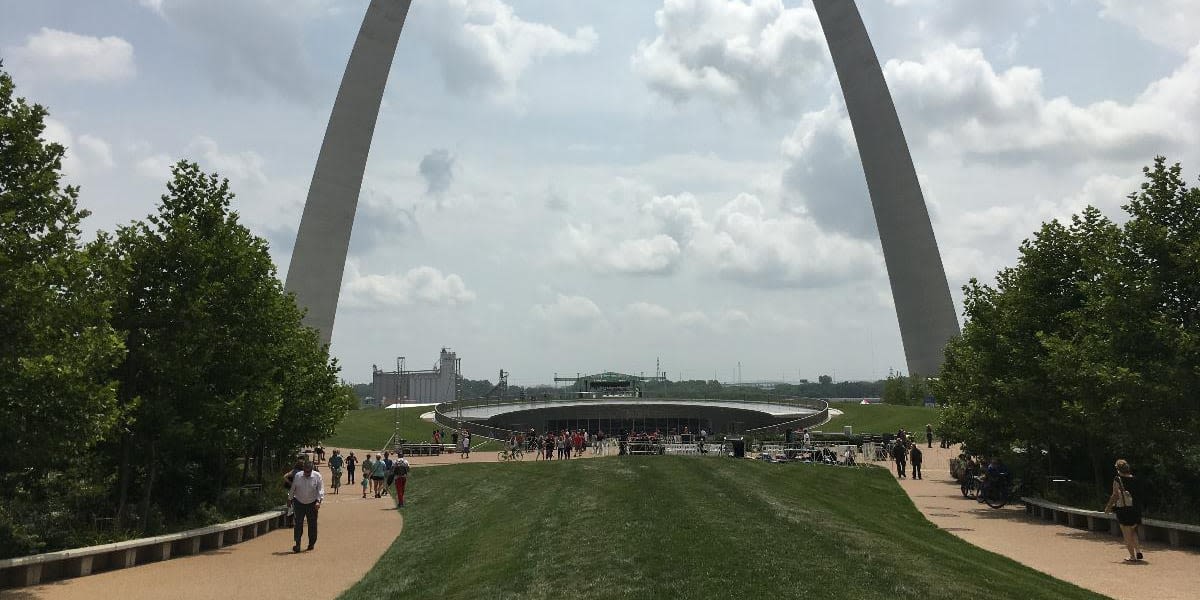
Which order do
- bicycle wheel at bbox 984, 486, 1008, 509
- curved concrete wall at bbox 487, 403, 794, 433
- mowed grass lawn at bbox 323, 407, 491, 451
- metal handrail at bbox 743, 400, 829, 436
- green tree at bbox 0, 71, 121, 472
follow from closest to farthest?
green tree at bbox 0, 71, 121, 472 → bicycle wheel at bbox 984, 486, 1008, 509 → mowed grass lawn at bbox 323, 407, 491, 451 → metal handrail at bbox 743, 400, 829, 436 → curved concrete wall at bbox 487, 403, 794, 433

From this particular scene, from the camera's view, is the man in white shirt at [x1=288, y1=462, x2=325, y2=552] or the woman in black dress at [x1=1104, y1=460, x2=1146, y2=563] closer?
the woman in black dress at [x1=1104, y1=460, x2=1146, y2=563]

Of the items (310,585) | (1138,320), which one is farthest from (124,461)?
(1138,320)

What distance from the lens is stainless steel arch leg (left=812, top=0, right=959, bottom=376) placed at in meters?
52.2

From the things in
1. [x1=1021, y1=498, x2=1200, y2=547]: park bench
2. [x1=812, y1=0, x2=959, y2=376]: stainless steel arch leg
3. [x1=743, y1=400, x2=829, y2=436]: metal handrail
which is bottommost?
[x1=1021, y1=498, x2=1200, y2=547]: park bench

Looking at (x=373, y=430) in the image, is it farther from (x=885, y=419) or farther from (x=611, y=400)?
(x=885, y=419)

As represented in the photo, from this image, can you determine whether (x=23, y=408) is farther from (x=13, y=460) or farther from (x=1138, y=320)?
(x=1138, y=320)

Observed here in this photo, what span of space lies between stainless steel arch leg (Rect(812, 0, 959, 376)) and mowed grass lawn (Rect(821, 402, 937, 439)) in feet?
9.03

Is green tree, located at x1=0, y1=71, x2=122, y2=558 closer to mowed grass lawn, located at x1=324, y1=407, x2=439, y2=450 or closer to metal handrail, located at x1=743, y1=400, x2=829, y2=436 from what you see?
mowed grass lawn, located at x1=324, y1=407, x2=439, y2=450

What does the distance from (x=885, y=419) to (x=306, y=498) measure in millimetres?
43331

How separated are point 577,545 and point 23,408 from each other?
7629 mm

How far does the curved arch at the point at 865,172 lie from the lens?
2004 inches

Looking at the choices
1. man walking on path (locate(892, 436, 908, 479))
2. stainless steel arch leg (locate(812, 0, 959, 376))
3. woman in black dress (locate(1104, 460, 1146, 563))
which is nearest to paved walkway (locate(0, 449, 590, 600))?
woman in black dress (locate(1104, 460, 1146, 563))

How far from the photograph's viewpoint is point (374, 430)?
53844 millimetres

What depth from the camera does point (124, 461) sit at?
15898 millimetres
